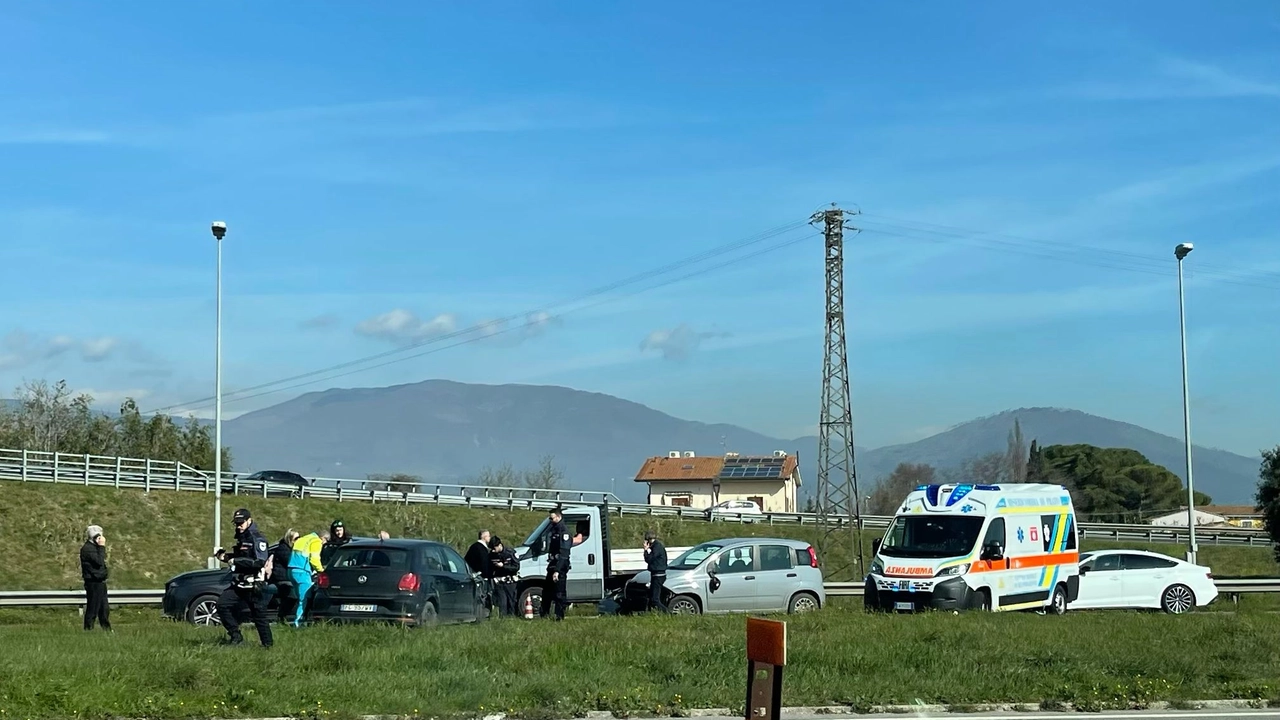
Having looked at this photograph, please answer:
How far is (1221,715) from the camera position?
468 inches

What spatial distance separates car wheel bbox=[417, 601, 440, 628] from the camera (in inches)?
707

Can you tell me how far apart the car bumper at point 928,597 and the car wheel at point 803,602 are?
50.1 inches

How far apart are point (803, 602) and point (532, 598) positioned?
5.16m

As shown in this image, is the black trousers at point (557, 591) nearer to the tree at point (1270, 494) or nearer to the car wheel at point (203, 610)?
the car wheel at point (203, 610)

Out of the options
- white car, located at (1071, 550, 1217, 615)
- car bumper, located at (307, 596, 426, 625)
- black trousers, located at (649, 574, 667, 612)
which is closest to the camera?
car bumper, located at (307, 596, 426, 625)

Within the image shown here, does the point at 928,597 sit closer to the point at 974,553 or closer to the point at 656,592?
the point at 974,553

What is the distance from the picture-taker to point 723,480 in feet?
451

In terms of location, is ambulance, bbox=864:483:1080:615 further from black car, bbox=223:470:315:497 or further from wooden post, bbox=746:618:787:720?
black car, bbox=223:470:315:497

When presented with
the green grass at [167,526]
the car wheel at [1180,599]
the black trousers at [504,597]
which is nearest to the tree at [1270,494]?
the green grass at [167,526]

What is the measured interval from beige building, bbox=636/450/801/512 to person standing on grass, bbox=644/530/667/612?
10720 cm

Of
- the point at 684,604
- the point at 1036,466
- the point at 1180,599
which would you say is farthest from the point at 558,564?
the point at 1036,466

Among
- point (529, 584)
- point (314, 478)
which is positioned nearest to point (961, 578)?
point (529, 584)

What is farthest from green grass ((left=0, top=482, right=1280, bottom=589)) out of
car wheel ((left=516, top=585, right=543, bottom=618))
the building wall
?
the building wall

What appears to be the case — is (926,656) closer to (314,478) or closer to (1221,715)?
(1221,715)
